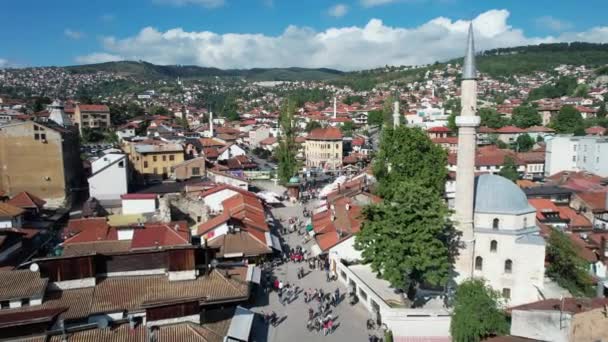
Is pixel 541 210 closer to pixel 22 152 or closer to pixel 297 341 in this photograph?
pixel 297 341

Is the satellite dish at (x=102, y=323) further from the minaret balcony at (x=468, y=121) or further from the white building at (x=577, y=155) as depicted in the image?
the white building at (x=577, y=155)

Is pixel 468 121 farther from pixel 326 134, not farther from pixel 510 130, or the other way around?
pixel 510 130

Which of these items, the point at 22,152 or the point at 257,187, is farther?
the point at 257,187

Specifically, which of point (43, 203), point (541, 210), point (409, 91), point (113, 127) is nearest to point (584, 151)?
point (541, 210)

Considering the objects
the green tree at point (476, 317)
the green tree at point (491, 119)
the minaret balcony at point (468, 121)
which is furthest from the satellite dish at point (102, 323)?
the green tree at point (491, 119)

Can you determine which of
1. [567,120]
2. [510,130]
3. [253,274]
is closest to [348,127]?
[510,130]

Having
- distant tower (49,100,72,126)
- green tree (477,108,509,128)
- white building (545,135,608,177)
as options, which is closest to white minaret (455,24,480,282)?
white building (545,135,608,177)

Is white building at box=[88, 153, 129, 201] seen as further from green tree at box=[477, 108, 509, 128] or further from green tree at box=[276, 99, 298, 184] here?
green tree at box=[477, 108, 509, 128]
